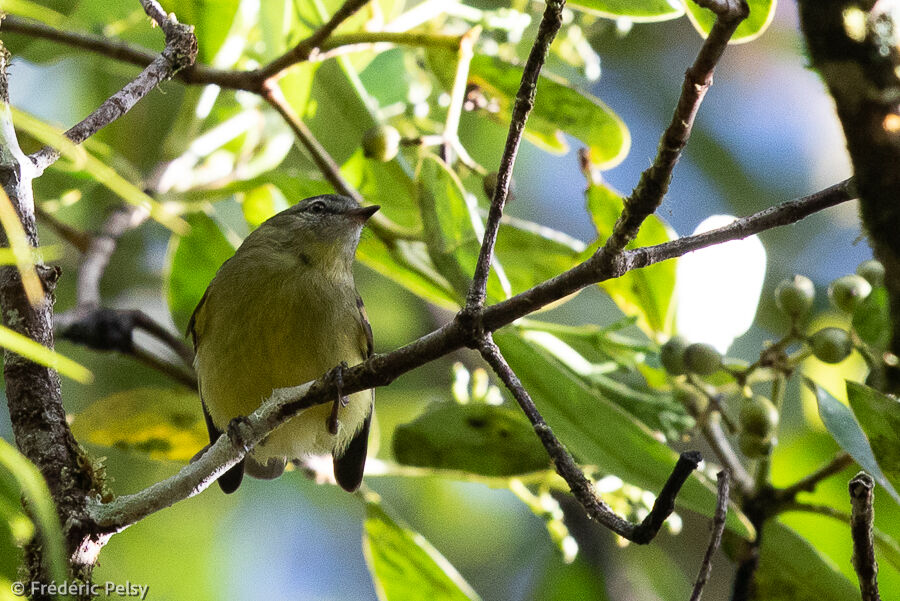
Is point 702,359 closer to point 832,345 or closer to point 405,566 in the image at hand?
point 832,345

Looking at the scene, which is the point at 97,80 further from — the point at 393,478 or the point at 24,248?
the point at 24,248

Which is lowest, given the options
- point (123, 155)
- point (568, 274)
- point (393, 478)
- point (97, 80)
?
point (568, 274)

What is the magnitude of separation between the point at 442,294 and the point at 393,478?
300 centimetres

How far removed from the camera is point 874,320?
2.38 m

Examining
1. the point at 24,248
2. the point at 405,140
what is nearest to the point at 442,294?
the point at 405,140

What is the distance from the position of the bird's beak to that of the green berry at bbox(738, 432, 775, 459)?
52.4 inches

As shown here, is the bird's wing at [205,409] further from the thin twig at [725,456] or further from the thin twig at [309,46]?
the thin twig at [725,456]

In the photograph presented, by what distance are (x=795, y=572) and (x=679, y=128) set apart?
1.84 meters

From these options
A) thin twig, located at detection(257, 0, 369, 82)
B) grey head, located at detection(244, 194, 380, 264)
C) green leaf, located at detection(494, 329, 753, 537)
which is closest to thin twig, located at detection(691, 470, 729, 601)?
green leaf, located at detection(494, 329, 753, 537)

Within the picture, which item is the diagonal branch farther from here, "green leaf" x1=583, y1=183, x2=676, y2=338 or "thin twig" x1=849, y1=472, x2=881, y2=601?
"green leaf" x1=583, y1=183, x2=676, y2=338

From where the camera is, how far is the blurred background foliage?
2.65 m

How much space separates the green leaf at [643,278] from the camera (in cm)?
296

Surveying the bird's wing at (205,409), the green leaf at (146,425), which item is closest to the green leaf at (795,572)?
the bird's wing at (205,409)

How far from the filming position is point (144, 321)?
3.62 metres
